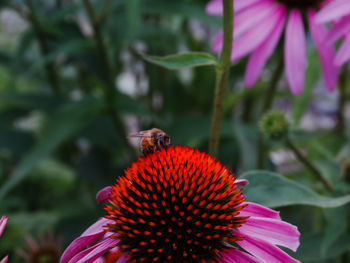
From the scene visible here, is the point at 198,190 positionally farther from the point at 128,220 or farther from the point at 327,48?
the point at 327,48

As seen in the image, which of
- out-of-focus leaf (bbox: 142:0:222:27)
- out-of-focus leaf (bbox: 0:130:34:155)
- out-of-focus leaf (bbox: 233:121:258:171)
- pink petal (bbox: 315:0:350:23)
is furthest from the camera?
out-of-focus leaf (bbox: 0:130:34:155)

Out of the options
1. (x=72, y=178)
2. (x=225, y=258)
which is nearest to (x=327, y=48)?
(x=225, y=258)

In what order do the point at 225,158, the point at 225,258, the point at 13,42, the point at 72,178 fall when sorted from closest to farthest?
the point at 225,258 < the point at 225,158 < the point at 72,178 < the point at 13,42

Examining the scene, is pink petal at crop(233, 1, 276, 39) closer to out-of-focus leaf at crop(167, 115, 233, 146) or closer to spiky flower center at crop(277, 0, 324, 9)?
spiky flower center at crop(277, 0, 324, 9)

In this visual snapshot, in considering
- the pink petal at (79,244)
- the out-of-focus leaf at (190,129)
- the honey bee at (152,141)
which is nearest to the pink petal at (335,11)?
the honey bee at (152,141)

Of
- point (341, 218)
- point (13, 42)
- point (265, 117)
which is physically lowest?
point (341, 218)

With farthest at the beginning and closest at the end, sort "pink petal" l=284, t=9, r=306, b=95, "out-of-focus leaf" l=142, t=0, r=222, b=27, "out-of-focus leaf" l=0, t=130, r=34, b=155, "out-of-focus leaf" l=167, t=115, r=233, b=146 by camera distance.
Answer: "out-of-focus leaf" l=0, t=130, r=34, b=155
"out-of-focus leaf" l=167, t=115, r=233, b=146
"out-of-focus leaf" l=142, t=0, r=222, b=27
"pink petal" l=284, t=9, r=306, b=95

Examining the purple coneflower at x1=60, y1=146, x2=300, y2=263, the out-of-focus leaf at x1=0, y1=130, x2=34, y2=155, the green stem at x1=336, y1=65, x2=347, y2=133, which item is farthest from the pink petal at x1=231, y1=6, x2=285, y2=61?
the out-of-focus leaf at x1=0, y1=130, x2=34, y2=155
